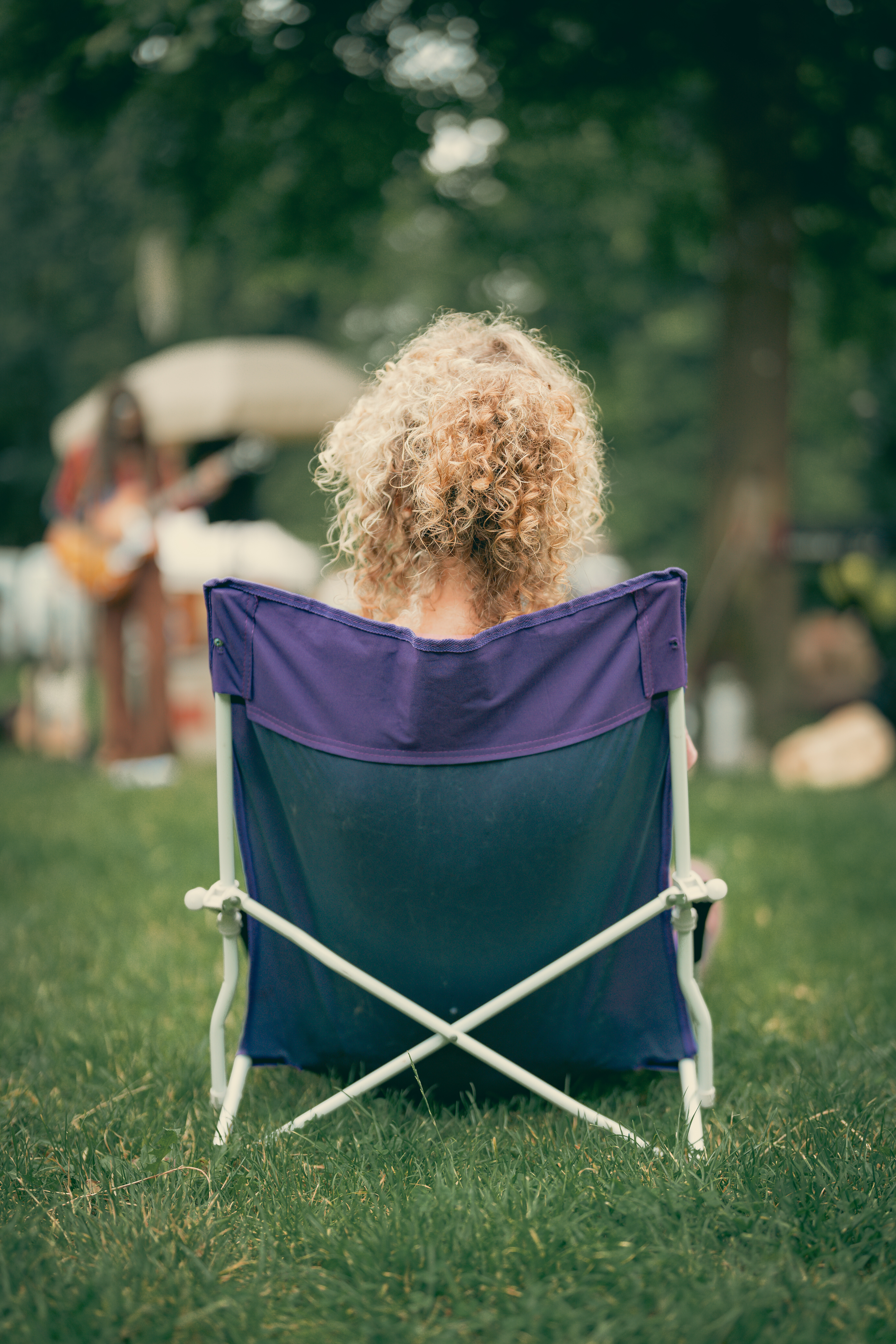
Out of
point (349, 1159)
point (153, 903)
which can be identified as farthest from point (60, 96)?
point (349, 1159)

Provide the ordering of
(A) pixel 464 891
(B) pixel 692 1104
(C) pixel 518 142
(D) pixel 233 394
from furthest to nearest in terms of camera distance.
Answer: (C) pixel 518 142, (D) pixel 233 394, (B) pixel 692 1104, (A) pixel 464 891

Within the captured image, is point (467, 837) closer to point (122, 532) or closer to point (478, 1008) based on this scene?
point (478, 1008)

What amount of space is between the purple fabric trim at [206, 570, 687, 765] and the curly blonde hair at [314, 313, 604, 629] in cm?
26

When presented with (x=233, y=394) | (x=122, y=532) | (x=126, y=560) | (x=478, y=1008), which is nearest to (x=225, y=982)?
(x=478, y=1008)

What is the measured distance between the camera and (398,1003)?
6.58ft

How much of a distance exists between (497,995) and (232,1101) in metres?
0.56

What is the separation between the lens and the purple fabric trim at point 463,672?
188 cm

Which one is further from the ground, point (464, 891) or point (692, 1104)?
point (464, 891)

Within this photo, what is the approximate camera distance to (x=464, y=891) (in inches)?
78.3

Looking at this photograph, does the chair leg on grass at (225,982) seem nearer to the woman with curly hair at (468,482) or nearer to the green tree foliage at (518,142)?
the woman with curly hair at (468,482)

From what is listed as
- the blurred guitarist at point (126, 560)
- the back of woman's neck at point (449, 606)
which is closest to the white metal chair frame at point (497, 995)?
the back of woman's neck at point (449, 606)

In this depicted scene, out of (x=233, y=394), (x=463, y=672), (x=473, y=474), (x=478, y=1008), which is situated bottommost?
(x=478, y=1008)

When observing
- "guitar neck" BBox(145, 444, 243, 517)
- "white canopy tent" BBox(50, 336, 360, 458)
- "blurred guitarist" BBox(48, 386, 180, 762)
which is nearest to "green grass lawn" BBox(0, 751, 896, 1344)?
"blurred guitarist" BBox(48, 386, 180, 762)

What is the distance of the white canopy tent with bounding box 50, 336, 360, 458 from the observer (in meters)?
Result: 8.04
